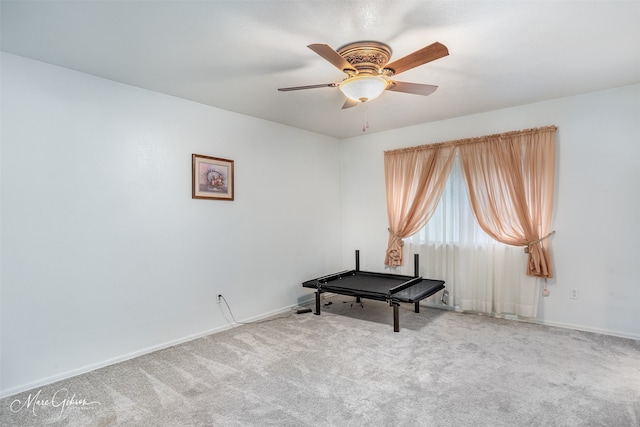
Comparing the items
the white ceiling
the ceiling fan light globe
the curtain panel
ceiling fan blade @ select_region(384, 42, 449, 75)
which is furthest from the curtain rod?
ceiling fan blade @ select_region(384, 42, 449, 75)

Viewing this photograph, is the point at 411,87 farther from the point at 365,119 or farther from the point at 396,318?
the point at 396,318

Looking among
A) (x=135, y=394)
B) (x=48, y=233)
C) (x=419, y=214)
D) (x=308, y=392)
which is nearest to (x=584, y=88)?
(x=419, y=214)

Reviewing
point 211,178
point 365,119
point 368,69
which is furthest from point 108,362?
point 365,119

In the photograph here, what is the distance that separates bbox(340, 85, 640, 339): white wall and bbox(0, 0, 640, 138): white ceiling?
1.06 ft

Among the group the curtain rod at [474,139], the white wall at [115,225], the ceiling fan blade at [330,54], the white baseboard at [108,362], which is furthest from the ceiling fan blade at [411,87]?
the white baseboard at [108,362]

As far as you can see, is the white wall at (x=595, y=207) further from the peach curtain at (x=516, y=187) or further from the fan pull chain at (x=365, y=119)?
the fan pull chain at (x=365, y=119)

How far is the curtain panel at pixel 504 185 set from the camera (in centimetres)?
394

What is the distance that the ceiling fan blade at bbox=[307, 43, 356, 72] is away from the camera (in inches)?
80.7

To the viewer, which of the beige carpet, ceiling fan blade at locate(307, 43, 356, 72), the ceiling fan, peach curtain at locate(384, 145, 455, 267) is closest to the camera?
ceiling fan blade at locate(307, 43, 356, 72)

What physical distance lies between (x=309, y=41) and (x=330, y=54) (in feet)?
1.43

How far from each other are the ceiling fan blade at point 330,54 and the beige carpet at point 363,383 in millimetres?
2434

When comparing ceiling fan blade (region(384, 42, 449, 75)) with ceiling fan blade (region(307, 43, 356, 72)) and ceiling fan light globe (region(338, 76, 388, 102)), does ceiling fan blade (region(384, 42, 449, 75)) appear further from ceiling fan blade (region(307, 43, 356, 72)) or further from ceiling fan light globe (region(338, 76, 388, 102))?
ceiling fan blade (region(307, 43, 356, 72))

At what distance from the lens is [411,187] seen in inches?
197

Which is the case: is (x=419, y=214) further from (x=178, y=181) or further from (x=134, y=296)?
(x=134, y=296)
